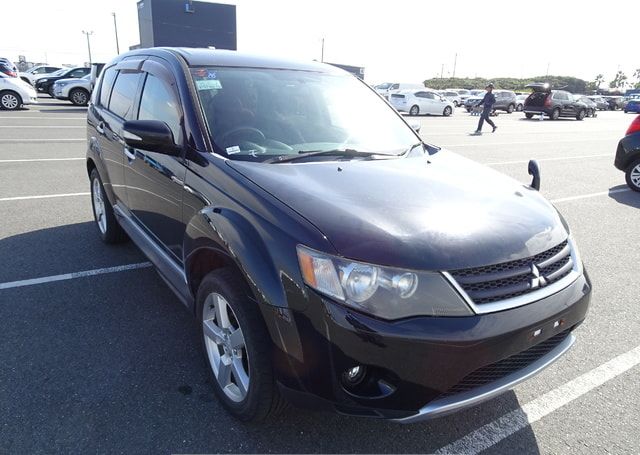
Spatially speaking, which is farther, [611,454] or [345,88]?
[345,88]

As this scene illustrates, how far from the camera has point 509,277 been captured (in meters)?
1.98

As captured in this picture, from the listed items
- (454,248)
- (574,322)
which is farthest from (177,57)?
(574,322)

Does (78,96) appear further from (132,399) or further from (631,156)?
(132,399)

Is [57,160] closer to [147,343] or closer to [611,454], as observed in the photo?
[147,343]

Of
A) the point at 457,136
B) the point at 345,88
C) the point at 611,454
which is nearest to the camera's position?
the point at 611,454

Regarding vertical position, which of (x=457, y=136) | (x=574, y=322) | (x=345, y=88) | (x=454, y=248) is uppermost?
(x=345, y=88)

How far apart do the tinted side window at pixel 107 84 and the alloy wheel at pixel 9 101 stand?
16598 mm

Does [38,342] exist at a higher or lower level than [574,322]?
lower

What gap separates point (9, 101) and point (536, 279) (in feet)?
69.5

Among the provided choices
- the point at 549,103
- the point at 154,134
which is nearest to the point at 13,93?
the point at 154,134

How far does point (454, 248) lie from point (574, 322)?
0.86m

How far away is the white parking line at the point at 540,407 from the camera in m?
2.29

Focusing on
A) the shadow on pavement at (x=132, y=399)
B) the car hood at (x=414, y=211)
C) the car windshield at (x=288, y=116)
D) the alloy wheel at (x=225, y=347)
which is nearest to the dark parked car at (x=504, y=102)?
the car windshield at (x=288, y=116)

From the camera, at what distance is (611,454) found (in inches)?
88.0
